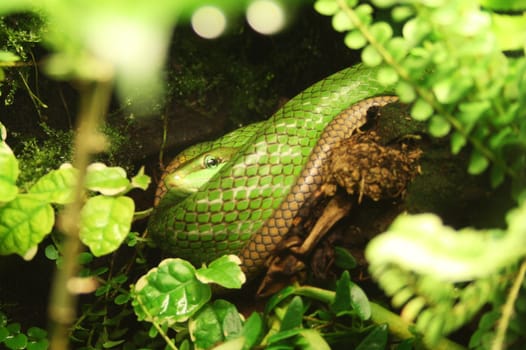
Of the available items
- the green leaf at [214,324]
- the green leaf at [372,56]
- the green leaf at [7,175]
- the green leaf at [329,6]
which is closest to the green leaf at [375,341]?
the green leaf at [214,324]

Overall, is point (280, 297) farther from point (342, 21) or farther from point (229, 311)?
point (342, 21)

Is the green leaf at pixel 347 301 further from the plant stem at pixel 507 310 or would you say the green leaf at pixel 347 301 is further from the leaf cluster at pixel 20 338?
the leaf cluster at pixel 20 338

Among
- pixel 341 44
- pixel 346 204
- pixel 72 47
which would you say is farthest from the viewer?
pixel 341 44

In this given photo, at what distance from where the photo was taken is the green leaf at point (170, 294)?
1.84 metres

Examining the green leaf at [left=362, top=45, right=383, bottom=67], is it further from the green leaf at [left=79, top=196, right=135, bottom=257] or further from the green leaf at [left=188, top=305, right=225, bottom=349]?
the green leaf at [left=188, top=305, right=225, bottom=349]

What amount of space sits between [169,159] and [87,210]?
103cm

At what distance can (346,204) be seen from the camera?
1.89 meters

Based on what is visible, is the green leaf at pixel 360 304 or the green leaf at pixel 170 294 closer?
the green leaf at pixel 360 304

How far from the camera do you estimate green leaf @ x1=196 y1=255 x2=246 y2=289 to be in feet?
5.91

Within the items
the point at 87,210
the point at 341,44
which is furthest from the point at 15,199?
the point at 341,44

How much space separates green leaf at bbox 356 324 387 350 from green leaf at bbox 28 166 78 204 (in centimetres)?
106

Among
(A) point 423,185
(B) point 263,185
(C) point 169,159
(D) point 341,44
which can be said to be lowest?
(C) point 169,159

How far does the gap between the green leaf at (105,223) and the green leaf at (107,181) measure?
1.2 inches

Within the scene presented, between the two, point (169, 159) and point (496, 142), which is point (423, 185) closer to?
point (496, 142)
